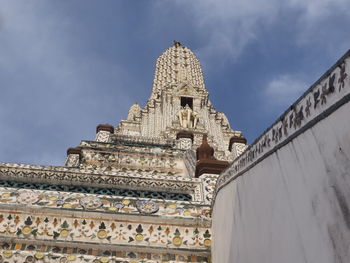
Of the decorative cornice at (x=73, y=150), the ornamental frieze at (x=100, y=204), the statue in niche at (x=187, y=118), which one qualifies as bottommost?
the ornamental frieze at (x=100, y=204)

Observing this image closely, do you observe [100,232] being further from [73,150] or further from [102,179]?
[73,150]

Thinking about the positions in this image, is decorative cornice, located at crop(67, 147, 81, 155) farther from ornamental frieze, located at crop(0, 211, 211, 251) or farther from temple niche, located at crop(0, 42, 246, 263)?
ornamental frieze, located at crop(0, 211, 211, 251)

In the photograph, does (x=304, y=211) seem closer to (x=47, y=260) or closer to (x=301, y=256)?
(x=301, y=256)

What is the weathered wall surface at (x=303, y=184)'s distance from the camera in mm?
1559

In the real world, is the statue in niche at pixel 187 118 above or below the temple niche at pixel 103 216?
above

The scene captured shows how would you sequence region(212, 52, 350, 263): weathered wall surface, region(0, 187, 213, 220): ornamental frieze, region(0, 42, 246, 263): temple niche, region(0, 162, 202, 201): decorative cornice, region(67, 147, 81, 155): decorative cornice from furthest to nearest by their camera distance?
region(67, 147, 81, 155): decorative cornice → region(0, 162, 202, 201): decorative cornice → region(0, 187, 213, 220): ornamental frieze → region(0, 42, 246, 263): temple niche → region(212, 52, 350, 263): weathered wall surface

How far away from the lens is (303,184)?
1.88 metres

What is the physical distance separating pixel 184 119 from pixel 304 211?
13.6 meters

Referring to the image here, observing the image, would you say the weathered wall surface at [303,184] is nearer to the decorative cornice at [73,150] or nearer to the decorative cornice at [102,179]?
the decorative cornice at [102,179]

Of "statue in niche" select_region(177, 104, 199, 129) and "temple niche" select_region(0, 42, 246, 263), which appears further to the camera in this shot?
"statue in niche" select_region(177, 104, 199, 129)

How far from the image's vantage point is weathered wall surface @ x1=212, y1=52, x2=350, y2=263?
1559mm

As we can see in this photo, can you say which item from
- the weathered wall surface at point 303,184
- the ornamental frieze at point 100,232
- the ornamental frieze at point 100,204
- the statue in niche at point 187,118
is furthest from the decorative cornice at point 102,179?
the statue in niche at point 187,118

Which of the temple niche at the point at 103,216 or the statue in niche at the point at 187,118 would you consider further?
the statue in niche at the point at 187,118

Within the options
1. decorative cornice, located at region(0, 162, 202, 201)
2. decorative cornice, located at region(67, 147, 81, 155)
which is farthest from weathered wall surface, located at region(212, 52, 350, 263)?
decorative cornice, located at region(67, 147, 81, 155)
